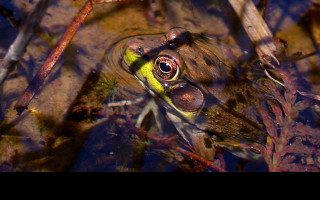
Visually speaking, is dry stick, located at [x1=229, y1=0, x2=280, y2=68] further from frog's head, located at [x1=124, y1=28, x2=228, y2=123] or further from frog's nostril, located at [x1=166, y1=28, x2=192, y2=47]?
frog's nostril, located at [x1=166, y1=28, x2=192, y2=47]

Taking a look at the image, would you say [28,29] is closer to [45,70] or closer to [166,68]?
[45,70]

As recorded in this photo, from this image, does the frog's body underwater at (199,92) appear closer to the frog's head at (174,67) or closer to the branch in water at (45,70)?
the frog's head at (174,67)

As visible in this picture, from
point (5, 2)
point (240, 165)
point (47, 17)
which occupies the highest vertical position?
point (5, 2)

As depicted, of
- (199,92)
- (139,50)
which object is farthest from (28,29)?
(199,92)

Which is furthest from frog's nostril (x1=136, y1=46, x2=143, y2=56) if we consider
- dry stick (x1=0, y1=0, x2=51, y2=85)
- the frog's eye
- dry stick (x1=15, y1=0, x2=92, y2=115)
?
dry stick (x1=0, y1=0, x2=51, y2=85)

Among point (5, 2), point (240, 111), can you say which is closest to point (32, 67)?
point (5, 2)

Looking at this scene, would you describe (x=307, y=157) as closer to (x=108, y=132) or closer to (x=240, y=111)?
(x=240, y=111)

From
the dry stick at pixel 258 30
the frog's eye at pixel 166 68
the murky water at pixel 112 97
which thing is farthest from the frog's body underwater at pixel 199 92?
the dry stick at pixel 258 30
